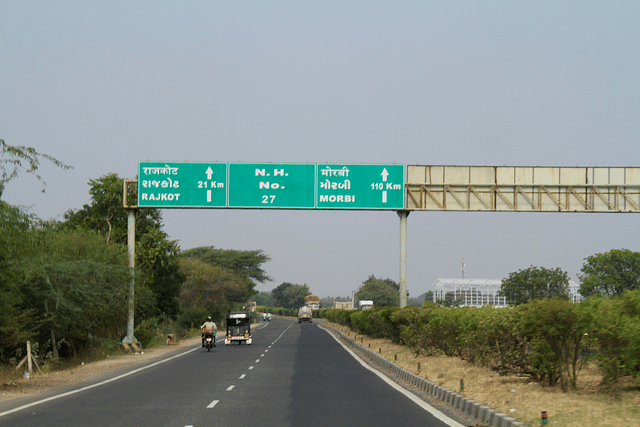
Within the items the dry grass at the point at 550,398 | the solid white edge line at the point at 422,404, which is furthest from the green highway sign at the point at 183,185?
the dry grass at the point at 550,398

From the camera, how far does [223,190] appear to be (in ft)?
116

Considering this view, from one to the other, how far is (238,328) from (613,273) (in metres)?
56.8

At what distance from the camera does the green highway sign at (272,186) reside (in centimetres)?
3534

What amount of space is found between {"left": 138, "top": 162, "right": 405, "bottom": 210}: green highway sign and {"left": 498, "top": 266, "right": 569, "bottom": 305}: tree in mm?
65558

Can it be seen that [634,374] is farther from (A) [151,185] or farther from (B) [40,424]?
(A) [151,185]

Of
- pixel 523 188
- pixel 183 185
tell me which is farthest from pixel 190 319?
pixel 523 188

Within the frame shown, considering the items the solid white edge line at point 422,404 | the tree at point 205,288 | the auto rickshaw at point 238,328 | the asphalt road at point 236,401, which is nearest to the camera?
the solid white edge line at point 422,404

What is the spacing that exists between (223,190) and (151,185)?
337cm

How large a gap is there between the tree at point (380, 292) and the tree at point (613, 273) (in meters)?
71.2

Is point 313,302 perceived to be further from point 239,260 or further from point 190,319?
point 190,319

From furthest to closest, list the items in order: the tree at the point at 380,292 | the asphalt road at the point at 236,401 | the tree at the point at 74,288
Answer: the tree at the point at 380,292 → the tree at the point at 74,288 → the asphalt road at the point at 236,401

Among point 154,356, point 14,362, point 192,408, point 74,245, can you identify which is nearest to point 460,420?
point 192,408

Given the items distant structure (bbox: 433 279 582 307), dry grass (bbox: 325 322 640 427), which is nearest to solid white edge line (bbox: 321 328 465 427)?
dry grass (bbox: 325 322 640 427)

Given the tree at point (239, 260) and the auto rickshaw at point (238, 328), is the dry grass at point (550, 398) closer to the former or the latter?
the auto rickshaw at point (238, 328)
